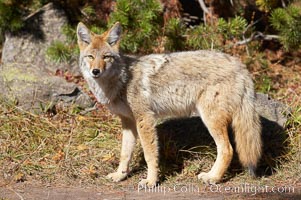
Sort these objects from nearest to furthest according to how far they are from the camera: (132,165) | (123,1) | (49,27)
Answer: (132,165) < (123,1) < (49,27)

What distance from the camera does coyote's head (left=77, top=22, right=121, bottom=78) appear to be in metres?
5.94

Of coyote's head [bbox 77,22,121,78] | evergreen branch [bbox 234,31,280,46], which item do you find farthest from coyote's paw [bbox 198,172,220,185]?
evergreen branch [bbox 234,31,280,46]

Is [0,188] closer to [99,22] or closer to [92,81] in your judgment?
[92,81]

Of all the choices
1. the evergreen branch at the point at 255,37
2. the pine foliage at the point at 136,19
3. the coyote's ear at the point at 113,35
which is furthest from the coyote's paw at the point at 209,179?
the evergreen branch at the point at 255,37

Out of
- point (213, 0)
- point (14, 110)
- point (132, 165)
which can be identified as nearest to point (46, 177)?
point (132, 165)

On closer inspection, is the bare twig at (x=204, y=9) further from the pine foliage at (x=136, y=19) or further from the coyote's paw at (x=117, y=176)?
the coyote's paw at (x=117, y=176)

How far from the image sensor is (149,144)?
6.19 metres

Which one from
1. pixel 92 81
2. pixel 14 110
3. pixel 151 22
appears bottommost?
pixel 14 110

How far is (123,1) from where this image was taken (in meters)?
7.68

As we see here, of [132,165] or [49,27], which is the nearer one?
[132,165]

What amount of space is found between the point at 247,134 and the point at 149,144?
1.15m

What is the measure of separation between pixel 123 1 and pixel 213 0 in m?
2.87

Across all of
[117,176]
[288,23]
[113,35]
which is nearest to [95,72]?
[113,35]

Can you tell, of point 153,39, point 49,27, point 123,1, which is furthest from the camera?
point 49,27
